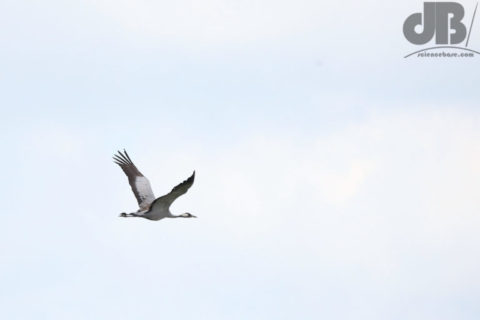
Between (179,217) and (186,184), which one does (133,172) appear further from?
(186,184)

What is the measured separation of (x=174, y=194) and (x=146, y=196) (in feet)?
22.7

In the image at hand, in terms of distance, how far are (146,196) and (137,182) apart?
98 cm

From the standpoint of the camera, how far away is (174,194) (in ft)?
205

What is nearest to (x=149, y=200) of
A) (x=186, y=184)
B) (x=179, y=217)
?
(x=179, y=217)

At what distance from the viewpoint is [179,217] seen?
67.9 m

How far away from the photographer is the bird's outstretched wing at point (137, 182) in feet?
227

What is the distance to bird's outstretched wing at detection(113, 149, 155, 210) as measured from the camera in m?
69.2

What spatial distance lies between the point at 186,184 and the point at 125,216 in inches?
255

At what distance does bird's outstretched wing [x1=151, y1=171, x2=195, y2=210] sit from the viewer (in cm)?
6035

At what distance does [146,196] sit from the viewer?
69375 mm

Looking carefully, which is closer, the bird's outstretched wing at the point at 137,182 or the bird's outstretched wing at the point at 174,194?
the bird's outstretched wing at the point at 174,194

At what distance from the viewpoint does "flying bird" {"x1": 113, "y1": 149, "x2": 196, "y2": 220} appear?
6378cm

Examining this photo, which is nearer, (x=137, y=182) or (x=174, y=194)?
(x=174, y=194)

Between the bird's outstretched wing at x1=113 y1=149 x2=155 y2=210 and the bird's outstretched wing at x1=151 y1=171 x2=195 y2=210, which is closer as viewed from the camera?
the bird's outstretched wing at x1=151 y1=171 x2=195 y2=210
